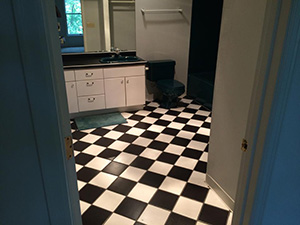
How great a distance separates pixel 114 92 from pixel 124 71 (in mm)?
362

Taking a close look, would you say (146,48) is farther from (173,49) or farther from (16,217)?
(16,217)

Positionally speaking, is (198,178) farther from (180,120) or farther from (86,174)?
(180,120)

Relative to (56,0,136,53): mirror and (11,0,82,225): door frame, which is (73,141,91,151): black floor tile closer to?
(56,0,136,53): mirror

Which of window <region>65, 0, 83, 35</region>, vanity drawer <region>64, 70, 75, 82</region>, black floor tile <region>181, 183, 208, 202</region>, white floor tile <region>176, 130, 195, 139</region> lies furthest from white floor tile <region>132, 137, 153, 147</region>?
window <region>65, 0, 83, 35</region>

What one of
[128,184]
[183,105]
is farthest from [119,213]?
[183,105]

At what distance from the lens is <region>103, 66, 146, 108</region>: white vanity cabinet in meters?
3.83

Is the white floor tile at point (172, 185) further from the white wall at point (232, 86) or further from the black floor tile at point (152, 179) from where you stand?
the white wall at point (232, 86)

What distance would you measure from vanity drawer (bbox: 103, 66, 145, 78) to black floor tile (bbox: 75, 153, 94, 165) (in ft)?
4.39

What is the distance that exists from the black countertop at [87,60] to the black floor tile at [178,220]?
7.92 ft

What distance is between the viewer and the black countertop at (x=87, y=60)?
3637 millimetres

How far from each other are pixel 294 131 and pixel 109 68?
3055 millimetres

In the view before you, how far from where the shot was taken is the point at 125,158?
288cm

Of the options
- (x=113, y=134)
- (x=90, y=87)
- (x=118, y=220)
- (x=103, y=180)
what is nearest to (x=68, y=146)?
(x=118, y=220)

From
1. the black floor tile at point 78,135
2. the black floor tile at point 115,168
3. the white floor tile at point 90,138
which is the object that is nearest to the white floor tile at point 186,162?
the black floor tile at point 115,168
